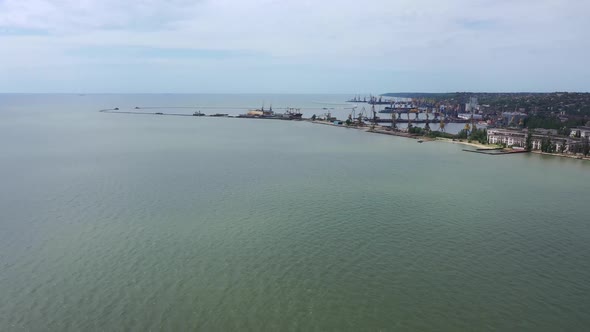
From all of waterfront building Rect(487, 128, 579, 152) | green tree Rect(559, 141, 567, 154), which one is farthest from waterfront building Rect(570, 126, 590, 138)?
green tree Rect(559, 141, 567, 154)

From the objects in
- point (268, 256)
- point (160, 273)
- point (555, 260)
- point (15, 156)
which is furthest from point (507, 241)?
point (15, 156)

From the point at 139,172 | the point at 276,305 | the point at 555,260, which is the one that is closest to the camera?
the point at 276,305

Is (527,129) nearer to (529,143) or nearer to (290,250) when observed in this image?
(529,143)

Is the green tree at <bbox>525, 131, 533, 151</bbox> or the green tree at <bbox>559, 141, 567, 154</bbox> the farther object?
the green tree at <bbox>525, 131, 533, 151</bbox>

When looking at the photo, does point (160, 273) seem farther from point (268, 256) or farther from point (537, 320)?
point (537, 320)

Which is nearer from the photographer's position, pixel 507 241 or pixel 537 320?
pixel 537 320

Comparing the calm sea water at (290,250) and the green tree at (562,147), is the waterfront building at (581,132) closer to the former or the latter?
the green tree at (562,147)

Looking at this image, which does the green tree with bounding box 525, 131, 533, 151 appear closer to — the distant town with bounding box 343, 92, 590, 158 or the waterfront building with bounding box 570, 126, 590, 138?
the distant town with bounding box 343, 92, 590, 158

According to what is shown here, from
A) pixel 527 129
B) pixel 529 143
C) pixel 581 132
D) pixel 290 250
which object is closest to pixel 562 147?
pixel 529 143
